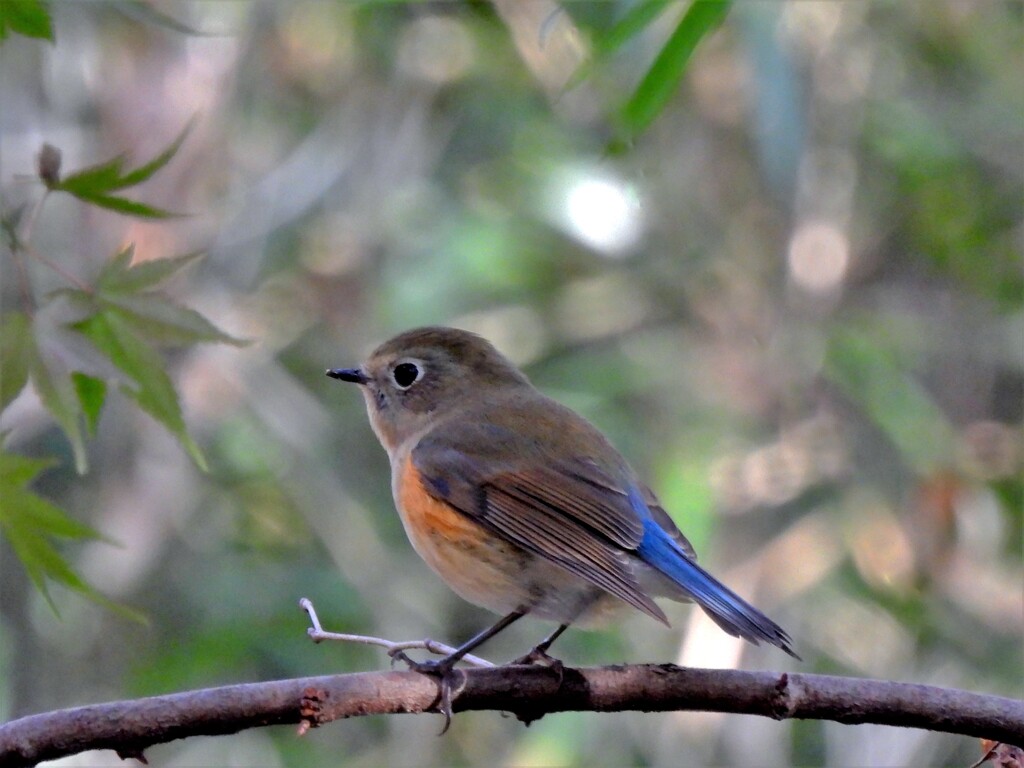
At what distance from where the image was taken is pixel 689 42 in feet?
7.13

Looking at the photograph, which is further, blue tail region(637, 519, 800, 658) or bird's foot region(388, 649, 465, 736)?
blue tail region(637, 519, 800, 658)

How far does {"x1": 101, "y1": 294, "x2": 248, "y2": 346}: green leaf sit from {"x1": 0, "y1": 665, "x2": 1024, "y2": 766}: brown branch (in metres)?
0.61

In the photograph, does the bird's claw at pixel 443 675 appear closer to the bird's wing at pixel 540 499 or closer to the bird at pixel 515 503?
the bird at pixel 515 503

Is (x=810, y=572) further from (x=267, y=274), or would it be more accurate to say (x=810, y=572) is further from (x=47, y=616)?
(x=47, y=616)

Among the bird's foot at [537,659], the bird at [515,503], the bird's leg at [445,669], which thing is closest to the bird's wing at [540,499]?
the bird at [515,503]

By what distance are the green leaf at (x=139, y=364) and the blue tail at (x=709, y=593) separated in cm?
112

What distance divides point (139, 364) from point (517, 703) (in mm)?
876

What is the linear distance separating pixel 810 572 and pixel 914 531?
20.0 inches

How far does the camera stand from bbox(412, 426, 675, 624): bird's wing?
8.98ft

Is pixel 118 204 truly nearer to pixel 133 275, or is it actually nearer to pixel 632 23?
pixel 133 275

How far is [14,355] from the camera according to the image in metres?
1.97

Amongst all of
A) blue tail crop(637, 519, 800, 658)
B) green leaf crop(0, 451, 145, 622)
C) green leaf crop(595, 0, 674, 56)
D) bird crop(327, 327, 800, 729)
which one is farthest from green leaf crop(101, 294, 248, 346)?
blue tail crop(637, 519, 800, 658)

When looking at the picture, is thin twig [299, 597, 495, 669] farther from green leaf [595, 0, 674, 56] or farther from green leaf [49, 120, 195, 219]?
green leaf [595, 0, 674, 56]

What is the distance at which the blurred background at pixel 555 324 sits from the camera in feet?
16.2
